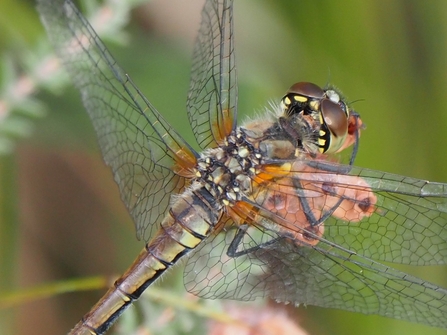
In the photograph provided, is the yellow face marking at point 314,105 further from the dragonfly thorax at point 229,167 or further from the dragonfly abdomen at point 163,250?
the dragonfly abdomen at point 163,250

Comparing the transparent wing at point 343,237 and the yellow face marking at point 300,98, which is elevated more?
the yellow face marking at point 300,98

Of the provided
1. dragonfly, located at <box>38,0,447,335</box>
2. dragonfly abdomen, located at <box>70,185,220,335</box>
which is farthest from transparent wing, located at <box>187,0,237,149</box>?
dragonfly abdomen, located at <box>70,185,220,335</box>

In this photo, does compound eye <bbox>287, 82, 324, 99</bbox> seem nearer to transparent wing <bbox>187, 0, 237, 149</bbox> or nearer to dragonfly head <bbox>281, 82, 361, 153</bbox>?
dragonfly head <bbox>281, 82, 361, 153</bbox>

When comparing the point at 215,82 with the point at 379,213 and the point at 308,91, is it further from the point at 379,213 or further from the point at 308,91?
the point at 379,213

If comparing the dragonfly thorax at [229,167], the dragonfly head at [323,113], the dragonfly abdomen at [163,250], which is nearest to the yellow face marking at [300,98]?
the dragonfly head at [323,113]

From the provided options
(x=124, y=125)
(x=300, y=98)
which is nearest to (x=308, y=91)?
(x=300, y=98)

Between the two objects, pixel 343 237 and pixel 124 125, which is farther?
pixel 124 125

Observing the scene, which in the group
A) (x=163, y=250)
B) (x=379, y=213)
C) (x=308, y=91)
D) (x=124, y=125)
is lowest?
(x=163, y=250)
